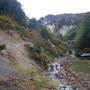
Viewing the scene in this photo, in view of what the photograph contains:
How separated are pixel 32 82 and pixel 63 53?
4521 cm

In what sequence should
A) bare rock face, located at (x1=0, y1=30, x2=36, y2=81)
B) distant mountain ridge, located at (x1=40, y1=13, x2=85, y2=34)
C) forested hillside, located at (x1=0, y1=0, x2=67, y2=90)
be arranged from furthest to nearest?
distant mountain ridge, located at (x1=40, y1=13, x2=85, y2=34)
bare rock face, located at (x1=0, y1=30, x2=36, y2=81)
forested hillside, located at (x1=0, y1=0, x2=67, y2=90)

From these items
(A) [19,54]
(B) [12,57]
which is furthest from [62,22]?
(B) [12,57]

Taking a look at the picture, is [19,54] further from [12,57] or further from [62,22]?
[62,22]

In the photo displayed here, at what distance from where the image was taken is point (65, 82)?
29.3 metres

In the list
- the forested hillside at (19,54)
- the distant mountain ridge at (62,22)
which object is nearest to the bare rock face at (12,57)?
the forested hillside at (19,54)

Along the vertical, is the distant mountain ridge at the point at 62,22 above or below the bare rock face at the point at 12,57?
above

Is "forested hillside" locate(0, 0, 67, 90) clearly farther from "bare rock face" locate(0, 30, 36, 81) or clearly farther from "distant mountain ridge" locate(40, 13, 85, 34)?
"distant mountain ridge" locate(40, 13, 85, 34)

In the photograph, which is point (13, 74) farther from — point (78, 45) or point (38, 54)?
point (78, 45)

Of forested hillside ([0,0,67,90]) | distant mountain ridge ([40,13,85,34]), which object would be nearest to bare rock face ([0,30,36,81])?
forested hillside ([0,0,67,90])

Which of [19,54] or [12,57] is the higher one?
[19,54]

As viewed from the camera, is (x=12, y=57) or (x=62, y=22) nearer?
(x=12, y=57)

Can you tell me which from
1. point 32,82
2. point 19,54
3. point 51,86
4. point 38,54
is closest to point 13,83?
point 32,82

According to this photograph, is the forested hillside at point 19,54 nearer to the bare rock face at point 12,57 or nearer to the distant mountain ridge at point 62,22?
the bare rock face at point 12,57

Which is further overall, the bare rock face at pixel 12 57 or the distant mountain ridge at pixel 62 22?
the distant mountain ridge at pixel 62 22
